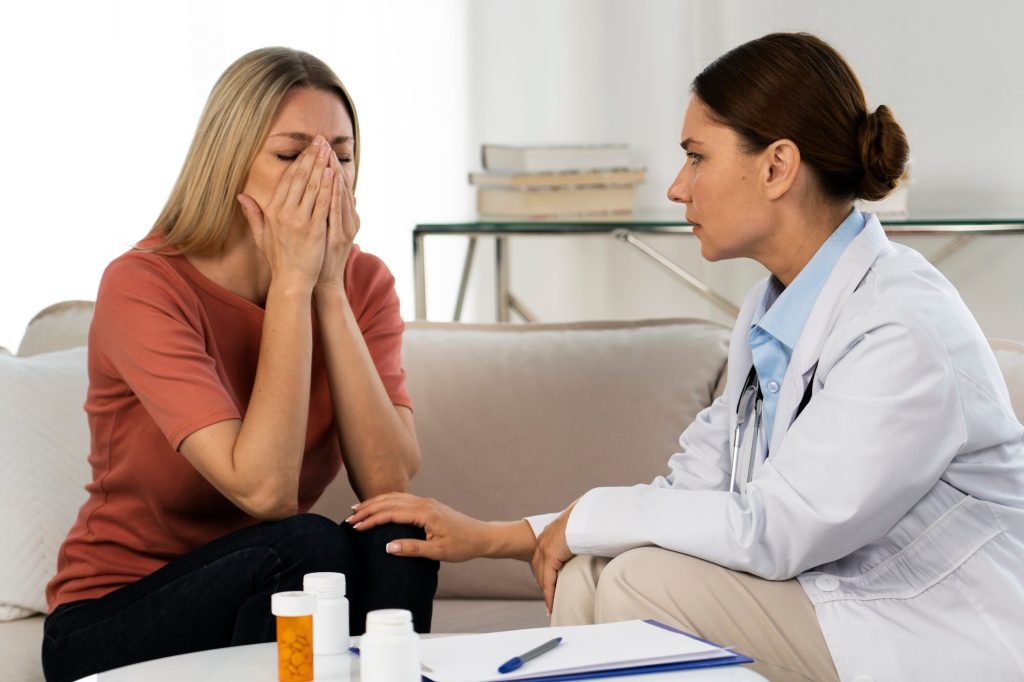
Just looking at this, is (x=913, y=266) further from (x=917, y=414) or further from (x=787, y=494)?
(x=787, y=494)

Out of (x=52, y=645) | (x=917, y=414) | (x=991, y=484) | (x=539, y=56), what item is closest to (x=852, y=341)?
(x=917, y=414)

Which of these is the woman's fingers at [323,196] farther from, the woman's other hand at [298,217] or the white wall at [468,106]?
the white wall at [468,106]

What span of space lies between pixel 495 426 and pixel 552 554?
587 millimetres

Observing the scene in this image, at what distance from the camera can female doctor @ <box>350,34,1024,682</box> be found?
1365 mm

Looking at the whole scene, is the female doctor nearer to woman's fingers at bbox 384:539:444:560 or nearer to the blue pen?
woman's fingers at bbox 384:539:444:560

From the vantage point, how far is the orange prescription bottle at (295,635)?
1157 millimetres

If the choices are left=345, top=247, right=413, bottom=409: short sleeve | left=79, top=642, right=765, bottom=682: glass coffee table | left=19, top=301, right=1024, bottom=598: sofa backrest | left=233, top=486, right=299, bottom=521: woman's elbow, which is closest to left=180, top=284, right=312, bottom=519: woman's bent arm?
left=233, top=486, right=299, bottom=521: woman's elbow

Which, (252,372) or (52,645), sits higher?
(252,372)

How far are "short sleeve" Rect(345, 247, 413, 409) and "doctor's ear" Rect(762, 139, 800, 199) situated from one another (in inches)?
26.0

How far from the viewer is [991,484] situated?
1445 mm

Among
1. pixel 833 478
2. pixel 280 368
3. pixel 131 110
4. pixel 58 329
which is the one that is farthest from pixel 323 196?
pixel 131 110

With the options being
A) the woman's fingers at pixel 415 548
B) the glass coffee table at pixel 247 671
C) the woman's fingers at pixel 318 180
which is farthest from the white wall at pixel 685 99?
the glass coffee table at pixel 247 671

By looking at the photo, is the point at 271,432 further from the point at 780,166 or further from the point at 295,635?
the point at 780,166

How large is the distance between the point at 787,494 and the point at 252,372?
84 cm
